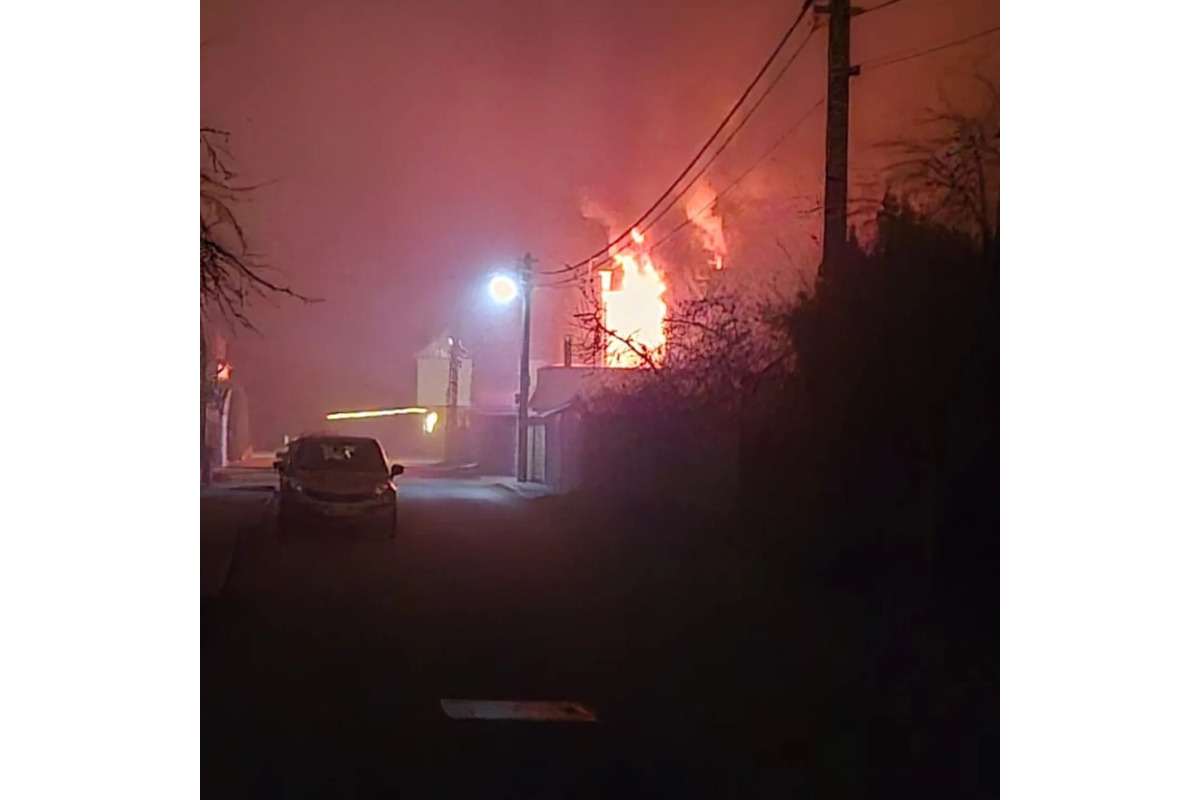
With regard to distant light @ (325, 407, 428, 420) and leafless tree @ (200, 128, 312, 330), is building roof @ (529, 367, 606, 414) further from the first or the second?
leafless tree @ (200, 128, 312, 330)

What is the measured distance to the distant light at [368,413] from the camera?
155cm

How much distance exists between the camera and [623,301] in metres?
1.62

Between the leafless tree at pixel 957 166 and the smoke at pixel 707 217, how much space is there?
27 centimetres

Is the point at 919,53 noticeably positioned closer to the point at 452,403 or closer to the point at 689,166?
the point at 689,166

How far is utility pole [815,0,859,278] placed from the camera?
1.63 metres

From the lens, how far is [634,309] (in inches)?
63.8

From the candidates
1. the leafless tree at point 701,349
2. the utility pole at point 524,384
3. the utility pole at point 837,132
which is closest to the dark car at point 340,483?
the utility pole at point 524,384

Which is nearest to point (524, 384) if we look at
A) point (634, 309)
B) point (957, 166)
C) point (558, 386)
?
point (558, 386)

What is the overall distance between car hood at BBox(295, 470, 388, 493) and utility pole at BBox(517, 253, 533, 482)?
0.19 metres

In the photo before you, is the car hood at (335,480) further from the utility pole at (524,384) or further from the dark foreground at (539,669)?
the utility pole at (524,384)

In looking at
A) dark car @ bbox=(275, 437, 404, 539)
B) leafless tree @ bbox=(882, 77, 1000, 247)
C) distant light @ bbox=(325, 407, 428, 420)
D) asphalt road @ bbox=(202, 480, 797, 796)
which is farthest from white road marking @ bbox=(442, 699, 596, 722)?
leafless tree @ bbox=(882, 77, 1000, 247)

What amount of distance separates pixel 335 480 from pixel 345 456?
0.12 feet
